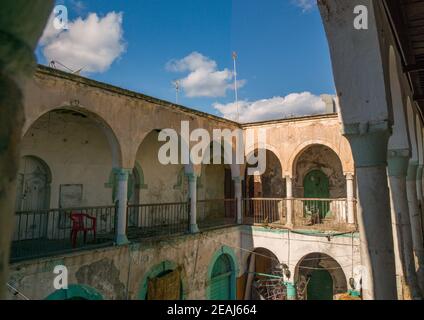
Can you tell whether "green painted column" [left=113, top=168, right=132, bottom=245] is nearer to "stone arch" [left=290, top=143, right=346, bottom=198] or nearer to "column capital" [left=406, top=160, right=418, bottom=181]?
"column capital" [left=406, top=160, right=418, bottom=181]

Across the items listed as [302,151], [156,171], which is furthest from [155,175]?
[302,151]

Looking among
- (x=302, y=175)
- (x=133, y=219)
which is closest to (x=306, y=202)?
(x=302, y=175)

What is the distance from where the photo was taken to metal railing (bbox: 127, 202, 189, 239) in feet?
34.1

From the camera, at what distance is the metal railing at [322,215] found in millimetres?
12317

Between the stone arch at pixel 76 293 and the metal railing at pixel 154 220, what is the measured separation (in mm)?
2195

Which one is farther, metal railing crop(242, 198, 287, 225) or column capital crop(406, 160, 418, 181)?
metal railing crop(242, 198, 287, 225)

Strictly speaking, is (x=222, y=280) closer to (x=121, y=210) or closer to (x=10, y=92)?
(x=121, y=210)

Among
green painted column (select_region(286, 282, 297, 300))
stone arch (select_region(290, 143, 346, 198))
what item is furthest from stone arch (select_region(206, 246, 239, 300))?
stone arch (select_region(290, 143, 346, 198))

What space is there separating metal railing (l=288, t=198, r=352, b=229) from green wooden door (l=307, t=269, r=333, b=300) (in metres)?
2.80

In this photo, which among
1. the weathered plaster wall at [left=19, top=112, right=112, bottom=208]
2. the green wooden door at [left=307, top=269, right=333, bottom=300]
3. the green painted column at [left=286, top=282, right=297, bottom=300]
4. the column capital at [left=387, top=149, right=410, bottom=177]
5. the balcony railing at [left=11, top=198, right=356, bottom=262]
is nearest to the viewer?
the column capital at [left=387, top=149, right=410, bottom=177]

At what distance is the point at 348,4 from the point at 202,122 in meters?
8.44

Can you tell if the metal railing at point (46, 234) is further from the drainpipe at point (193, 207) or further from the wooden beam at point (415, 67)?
the wooden beam at point (415, 67)

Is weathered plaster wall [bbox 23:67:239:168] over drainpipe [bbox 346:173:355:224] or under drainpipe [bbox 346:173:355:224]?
over

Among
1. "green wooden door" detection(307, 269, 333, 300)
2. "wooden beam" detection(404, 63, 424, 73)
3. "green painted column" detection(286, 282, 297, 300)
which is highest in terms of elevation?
"wooden beam" detection(404, 63, 424, 73)
